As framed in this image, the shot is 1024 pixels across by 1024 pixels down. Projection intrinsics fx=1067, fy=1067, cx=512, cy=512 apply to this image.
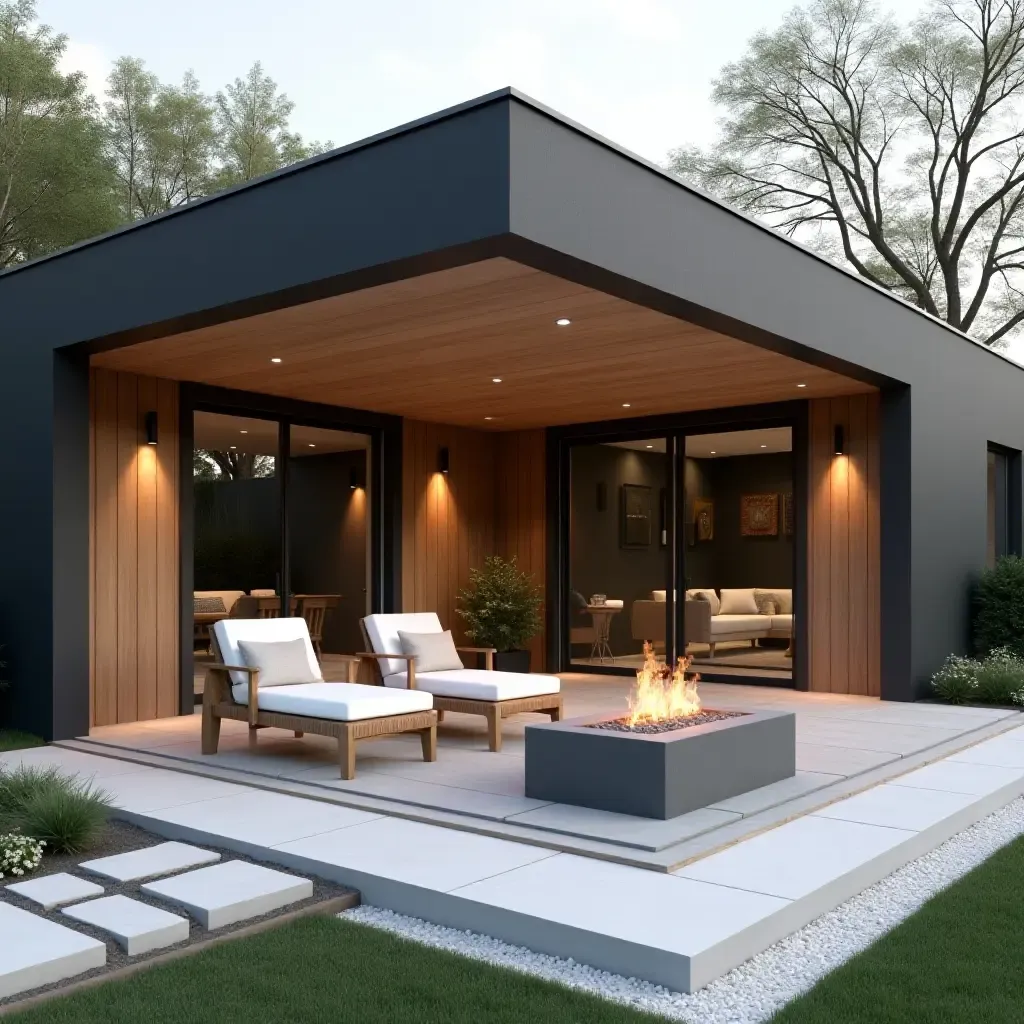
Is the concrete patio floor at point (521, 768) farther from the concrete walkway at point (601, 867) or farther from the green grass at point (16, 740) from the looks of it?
the green grass at point (16, 740)

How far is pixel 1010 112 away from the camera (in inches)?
806

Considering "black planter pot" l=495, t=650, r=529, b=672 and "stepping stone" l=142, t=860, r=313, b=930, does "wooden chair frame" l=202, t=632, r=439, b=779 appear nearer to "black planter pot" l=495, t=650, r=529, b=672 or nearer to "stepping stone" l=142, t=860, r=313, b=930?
"stepping stone" l=142, t=860, r=313, b=930

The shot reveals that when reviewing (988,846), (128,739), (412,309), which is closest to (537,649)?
(128,739)

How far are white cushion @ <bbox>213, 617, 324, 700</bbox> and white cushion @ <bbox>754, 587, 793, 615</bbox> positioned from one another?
4.99 meters

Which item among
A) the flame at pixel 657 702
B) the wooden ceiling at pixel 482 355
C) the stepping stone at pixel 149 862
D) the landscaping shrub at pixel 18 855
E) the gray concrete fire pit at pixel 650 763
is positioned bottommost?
the stepping stone at pixel 149 862

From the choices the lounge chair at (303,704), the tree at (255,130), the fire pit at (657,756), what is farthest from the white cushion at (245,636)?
the tree at (255,130)

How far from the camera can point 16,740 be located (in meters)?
7.27

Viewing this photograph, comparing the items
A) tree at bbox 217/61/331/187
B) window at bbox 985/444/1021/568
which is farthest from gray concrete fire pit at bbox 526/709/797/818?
tree at bbox 217/61/331/187

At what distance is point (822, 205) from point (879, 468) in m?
15.2

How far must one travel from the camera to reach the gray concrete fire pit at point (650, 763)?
4953mm

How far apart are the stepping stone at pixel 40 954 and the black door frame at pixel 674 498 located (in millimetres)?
7832

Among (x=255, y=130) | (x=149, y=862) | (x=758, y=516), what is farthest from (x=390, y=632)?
(x=255, y=130)

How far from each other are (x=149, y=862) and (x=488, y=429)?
823cm

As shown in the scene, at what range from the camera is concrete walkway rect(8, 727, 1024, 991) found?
358 centimetres
